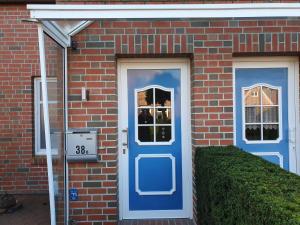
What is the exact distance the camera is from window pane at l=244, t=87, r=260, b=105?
5.24 meters

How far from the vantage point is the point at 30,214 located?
5.96 m

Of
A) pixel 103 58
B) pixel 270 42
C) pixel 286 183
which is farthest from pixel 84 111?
pixel 286 183

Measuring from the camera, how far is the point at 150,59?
514 cm

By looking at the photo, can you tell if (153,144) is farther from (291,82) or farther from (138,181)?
(291,82)

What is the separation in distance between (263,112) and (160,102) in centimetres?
146

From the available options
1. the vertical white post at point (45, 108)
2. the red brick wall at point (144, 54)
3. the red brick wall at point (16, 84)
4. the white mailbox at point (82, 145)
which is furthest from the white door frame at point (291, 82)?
the red brick wall at point (16, 84)

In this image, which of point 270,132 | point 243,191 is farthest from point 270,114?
point 243,191

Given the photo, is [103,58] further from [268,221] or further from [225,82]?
[268,221]

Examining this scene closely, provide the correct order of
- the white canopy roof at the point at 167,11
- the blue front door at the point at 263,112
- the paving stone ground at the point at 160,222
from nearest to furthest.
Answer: the white canopy roof at the point at 167,11
the paving stone ground at the point at 160,222
the blue front door at the point at 263,112

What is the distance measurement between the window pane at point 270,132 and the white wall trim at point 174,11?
1992mm

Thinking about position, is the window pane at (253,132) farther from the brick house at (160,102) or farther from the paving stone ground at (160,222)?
the paving stone ground at (160,222)

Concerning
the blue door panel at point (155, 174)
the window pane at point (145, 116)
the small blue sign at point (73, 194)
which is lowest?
the small blue sign at point (73, 194)

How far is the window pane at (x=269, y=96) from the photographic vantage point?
206 inches

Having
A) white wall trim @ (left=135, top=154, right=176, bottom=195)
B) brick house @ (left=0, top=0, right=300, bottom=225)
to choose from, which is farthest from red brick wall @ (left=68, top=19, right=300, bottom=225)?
white wall trim @ (left=135, top=154, right=176, bottom=195)
